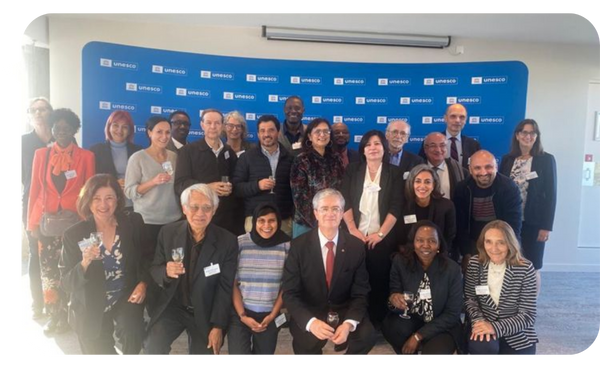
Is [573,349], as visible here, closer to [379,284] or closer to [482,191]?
[482,191]

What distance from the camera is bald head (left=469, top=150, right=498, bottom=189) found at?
3.08 m

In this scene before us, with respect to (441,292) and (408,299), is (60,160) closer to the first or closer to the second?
(408,299)

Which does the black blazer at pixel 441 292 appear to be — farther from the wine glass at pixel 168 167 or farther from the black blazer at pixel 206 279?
the wine glass at pixel 168 167

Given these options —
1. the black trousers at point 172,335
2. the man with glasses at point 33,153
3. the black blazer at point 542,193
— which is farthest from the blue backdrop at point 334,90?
the black trousers at point 172,335

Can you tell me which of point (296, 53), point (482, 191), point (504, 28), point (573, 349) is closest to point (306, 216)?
point (482, 191)

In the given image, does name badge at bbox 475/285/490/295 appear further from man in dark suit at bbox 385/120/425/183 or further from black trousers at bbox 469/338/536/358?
man in dark suit at bbox 385/120/425/183

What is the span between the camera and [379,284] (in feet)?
10.1

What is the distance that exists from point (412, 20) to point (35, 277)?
15.3 feet

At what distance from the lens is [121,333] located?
260 cm

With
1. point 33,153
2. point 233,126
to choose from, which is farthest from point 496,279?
point 33,153

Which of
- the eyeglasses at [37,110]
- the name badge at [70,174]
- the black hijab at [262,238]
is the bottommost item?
the black hijab at [262,238]

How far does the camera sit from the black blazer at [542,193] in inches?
140
